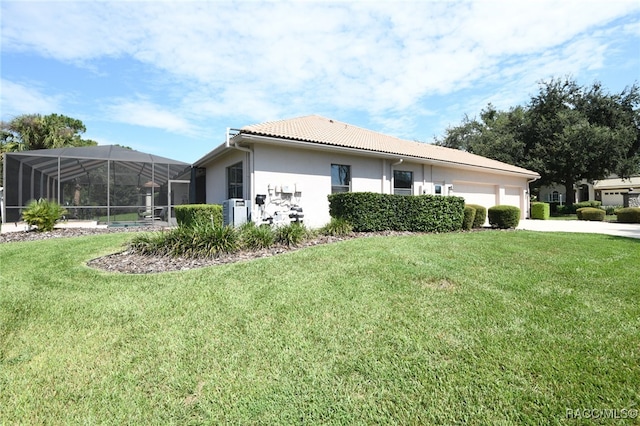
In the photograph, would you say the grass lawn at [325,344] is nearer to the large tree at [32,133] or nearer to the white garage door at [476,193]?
the white garage door at [476,193]

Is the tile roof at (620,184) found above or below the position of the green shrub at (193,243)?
above

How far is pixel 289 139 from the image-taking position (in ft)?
32.1

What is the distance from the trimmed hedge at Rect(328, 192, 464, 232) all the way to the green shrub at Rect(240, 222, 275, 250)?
2801mm

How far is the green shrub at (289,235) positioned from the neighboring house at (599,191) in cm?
3668

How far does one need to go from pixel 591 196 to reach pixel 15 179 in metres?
52.3

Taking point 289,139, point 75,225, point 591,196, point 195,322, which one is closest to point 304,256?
point 195,322

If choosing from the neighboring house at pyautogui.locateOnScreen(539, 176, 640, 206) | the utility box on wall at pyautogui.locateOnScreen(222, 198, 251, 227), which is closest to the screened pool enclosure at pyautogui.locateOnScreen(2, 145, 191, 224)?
the utility box on wall at pyautogui.locateOnScreen(222, 198, 251, 227)

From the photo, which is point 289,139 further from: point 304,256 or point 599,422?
point 599,422

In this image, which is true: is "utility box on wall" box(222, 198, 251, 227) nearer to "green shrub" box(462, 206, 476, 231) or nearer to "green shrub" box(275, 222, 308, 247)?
"green shrub" box(275, 222, 308, 247)

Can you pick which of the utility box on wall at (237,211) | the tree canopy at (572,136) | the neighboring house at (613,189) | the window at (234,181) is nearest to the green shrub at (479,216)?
the utility box on wall at (237,211)

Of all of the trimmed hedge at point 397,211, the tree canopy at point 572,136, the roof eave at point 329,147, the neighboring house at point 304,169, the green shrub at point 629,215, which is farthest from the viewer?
the tree canopy at point 572,136

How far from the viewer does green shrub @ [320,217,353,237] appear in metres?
8.21

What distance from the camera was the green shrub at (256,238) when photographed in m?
6.63

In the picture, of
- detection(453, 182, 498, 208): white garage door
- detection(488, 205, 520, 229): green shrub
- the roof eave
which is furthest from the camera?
detection(453, 182, 498, 208): white garage door
